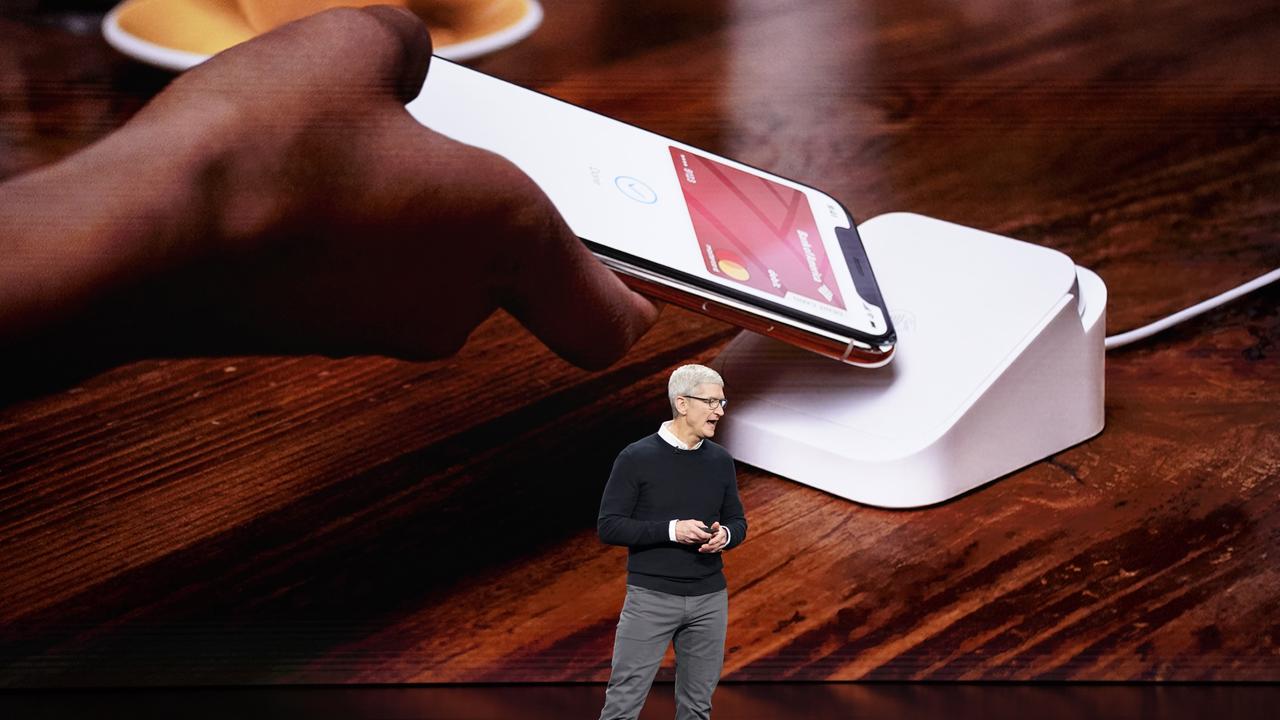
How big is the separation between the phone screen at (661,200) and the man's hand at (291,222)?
3cm

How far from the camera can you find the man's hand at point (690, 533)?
35 cm

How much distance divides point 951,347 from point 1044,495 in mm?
56

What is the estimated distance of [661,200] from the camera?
0.45 meters

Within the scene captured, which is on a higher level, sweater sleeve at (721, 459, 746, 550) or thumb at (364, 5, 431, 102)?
thumb at (364, 5, 431, 102)

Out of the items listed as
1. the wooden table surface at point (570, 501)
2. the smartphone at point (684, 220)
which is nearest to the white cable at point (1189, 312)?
the wooden table surface at point (570, 501)

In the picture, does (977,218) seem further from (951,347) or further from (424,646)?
(424,646)

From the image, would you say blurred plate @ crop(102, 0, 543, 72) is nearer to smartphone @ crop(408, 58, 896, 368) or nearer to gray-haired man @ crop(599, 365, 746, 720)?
smartphone @ crop(408, 58, 896, 368)

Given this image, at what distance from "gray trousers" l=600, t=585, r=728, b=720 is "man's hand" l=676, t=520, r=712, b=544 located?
0.02 meters

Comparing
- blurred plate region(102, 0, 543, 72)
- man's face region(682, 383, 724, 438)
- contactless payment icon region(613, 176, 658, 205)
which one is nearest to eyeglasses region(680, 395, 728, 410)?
man's face region(682, 383, 724, 438)

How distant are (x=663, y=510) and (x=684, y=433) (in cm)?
2

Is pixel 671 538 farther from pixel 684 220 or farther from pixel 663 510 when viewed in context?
pixel 684 220

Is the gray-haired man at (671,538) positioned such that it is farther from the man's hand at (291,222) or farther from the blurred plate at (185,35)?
the blurred plate at (185,35)

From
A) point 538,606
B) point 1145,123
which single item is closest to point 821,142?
point 1145,123

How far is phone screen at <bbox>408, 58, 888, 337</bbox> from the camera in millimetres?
432
